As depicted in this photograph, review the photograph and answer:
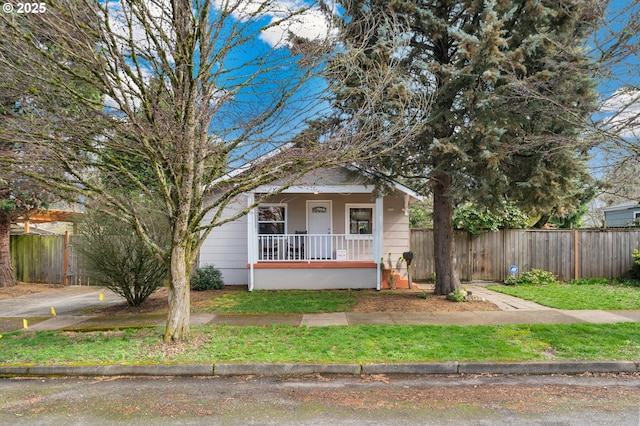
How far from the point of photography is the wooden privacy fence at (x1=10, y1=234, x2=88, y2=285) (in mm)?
14656

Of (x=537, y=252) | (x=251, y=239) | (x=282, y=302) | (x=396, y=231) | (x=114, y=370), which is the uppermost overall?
(x=396, y=231)

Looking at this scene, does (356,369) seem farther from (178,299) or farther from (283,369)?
(178,299)

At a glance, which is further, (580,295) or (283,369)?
(580,295)

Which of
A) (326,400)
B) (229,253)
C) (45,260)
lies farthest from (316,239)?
(45,260)

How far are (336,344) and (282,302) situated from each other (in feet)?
12.8

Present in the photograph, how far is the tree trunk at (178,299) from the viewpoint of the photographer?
20.4 ft

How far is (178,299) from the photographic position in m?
6.27

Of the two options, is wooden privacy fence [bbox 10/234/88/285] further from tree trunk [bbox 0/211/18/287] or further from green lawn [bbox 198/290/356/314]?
green lawn [bbox 198/290/356/314]

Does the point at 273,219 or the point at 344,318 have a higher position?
the point at 273,219

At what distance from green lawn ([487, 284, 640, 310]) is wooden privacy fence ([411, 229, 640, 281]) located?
1136 mm

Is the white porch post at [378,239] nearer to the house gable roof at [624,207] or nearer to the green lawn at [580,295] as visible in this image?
the green lawn at [580,295]

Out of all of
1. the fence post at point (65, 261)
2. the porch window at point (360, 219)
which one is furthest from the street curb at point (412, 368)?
the fence post at point (65, 261)

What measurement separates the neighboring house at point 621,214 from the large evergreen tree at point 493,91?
39.9 ft

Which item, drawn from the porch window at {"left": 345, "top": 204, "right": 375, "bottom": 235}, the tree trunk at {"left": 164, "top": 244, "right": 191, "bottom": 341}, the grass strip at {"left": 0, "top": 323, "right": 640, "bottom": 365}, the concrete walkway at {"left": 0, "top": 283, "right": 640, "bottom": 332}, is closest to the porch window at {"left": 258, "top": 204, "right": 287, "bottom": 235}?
the porch window at {"left": 345, "top": 204, "right": 375, "bottom": 235}
